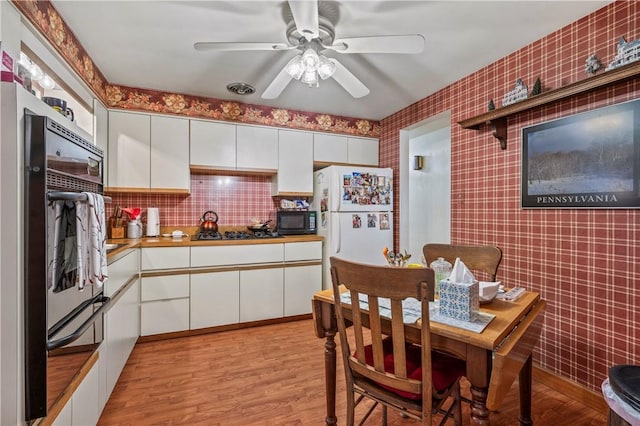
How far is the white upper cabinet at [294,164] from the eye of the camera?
143 inches

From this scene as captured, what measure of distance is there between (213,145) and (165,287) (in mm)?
1518

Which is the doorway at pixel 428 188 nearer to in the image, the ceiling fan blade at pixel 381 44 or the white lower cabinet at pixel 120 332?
the ceiling fan blade at pixel 381 44

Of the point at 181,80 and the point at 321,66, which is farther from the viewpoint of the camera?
the point at 181,80

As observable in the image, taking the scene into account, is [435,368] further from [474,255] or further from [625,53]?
[625,53]

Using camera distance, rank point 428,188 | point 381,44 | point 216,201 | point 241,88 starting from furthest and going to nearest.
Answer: point 428,188 → point 216,201 → point 241,88 → point 381,44

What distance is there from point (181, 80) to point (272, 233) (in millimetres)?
1809

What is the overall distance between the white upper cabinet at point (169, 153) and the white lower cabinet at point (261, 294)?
46.0 inches

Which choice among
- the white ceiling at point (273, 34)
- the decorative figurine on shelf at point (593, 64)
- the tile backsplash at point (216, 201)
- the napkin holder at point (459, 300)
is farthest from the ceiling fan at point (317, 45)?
the tile backsplash at point (216, 201)

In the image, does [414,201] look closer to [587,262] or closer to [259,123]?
[259,123]

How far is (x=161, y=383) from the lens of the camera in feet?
7.15

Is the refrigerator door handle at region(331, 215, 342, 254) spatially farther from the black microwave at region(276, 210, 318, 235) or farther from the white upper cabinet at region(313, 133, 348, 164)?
the white upper cabinet at region(313, 133, 348, 164)

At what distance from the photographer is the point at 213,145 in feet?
10.9

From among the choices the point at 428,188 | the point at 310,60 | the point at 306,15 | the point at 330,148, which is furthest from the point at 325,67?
the point at 428,188

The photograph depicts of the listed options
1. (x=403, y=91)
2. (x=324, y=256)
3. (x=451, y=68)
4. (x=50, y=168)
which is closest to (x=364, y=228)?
(x=324, y=256)
